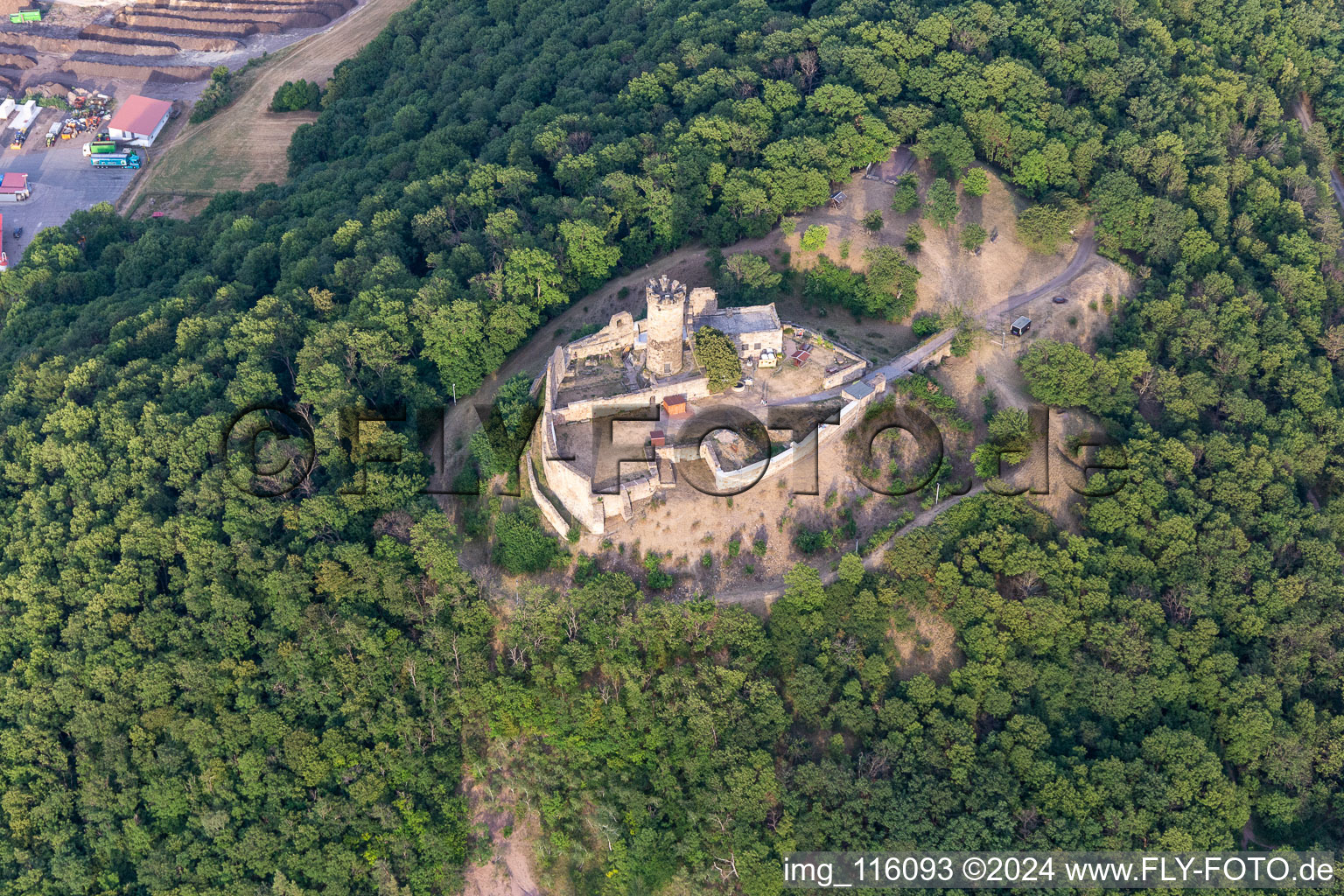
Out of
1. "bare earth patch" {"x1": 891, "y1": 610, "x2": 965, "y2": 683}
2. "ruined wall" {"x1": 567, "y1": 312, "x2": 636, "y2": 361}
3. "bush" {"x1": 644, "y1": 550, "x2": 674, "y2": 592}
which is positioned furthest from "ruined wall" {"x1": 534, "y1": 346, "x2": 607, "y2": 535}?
"bare earth patch" {"x1": 891, "y1": 610, "x2": 965, "y2": 683}

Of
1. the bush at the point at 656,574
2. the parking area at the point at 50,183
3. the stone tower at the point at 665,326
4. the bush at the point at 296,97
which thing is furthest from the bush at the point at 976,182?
the parking area at the point at 50,183

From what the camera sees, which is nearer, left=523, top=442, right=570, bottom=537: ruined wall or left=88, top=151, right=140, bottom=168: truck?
left=523, top=442, right=570, bottom=537: ruined wall

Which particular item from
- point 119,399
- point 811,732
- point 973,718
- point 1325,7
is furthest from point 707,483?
point 1325,7

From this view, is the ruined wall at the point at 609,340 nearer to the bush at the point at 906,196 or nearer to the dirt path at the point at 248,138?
the bush at the point at 906,196

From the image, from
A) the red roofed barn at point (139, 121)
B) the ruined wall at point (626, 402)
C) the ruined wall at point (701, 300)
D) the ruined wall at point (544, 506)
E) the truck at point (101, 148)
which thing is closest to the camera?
the ruined wall at point (544, 506)

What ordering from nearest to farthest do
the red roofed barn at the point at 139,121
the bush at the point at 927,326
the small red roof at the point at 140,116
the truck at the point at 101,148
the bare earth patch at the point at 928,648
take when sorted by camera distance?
the bare earth patch at the point at 928,648
the bush at the point at 927,326
the truck at the point at 101,148
the red roofed barn at the point at 139,121
the small red roof at the point at 140,116

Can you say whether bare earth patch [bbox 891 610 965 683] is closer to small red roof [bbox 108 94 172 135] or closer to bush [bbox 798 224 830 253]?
bush [bbox 798 224 830 253]

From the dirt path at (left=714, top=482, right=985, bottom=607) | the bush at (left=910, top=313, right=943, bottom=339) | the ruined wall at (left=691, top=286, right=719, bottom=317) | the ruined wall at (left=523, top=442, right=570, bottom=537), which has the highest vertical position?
the ruined wall at (left=691, top=286, right=719, bottom=317)
